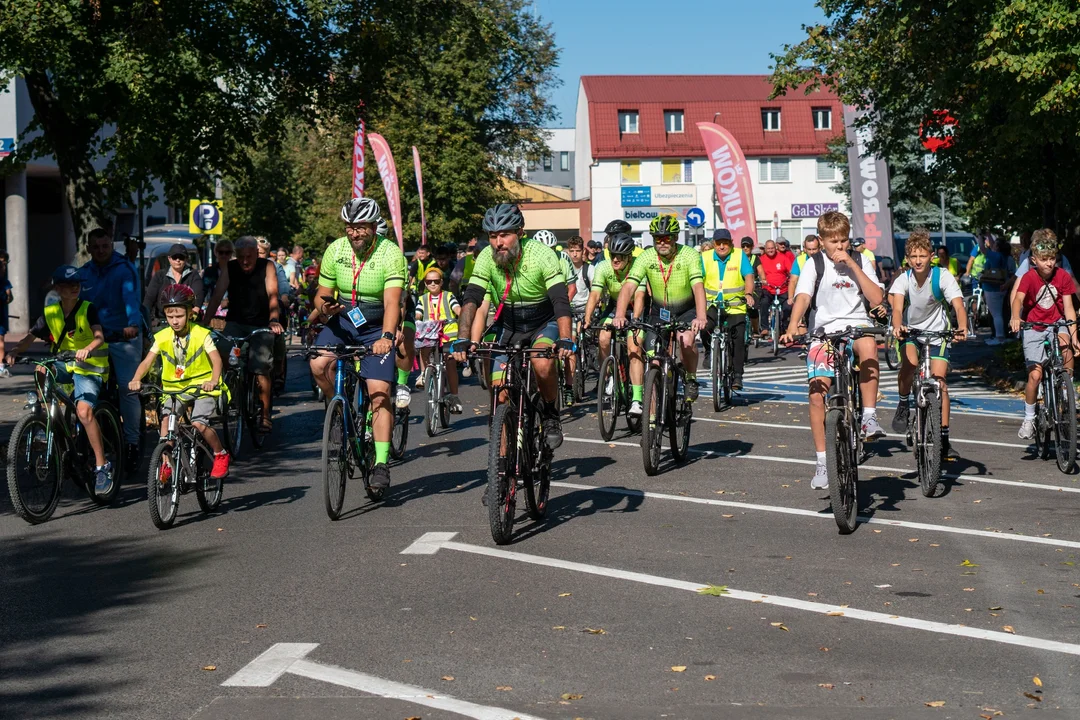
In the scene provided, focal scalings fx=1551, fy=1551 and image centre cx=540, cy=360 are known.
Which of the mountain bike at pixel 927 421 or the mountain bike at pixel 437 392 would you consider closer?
the mountain bike at pixel 927 421

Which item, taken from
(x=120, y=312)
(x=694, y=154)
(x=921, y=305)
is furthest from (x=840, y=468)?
(x=694, y=154)

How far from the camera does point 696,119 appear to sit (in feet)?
271

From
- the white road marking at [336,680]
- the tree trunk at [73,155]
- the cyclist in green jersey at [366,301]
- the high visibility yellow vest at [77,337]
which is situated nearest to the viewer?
the white road marking at [336,680]

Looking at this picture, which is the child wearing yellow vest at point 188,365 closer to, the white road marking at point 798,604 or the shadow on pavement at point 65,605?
the shadow on pavement at point 65,605

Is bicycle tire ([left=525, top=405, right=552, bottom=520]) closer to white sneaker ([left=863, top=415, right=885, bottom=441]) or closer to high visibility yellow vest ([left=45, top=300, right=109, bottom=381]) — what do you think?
white sneaker ([left=863, top=415, right=885, bottom=441])

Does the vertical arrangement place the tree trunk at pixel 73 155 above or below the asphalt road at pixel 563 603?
above

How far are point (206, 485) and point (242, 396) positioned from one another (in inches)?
134

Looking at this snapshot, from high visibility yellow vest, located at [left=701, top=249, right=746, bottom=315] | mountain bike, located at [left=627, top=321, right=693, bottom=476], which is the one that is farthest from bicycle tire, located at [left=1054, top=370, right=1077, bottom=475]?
high visibility yellow vest, located at [left=701, top=249, right=746, bottom=315]

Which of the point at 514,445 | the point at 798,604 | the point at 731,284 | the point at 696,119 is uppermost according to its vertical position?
the point at 696,119

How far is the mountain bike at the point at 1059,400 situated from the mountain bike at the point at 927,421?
1317 millimetres

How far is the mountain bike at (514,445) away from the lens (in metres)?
8.61

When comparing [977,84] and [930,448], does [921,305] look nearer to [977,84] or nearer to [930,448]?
[930,448]

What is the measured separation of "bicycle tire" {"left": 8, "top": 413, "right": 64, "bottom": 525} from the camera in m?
9.76

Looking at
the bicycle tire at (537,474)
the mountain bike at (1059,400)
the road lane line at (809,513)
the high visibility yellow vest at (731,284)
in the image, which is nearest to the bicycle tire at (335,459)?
the bicycle tire at (537,474)
